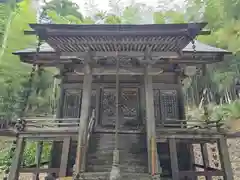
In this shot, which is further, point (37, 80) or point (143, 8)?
point (143, 8)

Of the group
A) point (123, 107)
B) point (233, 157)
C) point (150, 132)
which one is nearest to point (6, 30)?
point (123, 107)

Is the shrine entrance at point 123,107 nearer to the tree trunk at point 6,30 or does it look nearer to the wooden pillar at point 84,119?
the wooden pillar at point 84,119

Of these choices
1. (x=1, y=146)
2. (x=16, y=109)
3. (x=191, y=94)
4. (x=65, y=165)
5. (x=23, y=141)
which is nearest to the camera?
(x=65, y=165)

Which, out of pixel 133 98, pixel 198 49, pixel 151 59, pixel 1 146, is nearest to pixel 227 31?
pixel 198 49

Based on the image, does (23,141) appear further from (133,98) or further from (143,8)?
(143,8)

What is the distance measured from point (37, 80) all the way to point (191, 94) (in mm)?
12719

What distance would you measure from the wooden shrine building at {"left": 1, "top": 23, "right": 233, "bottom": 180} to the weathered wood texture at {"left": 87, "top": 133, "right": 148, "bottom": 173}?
2cm

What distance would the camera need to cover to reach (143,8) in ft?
120

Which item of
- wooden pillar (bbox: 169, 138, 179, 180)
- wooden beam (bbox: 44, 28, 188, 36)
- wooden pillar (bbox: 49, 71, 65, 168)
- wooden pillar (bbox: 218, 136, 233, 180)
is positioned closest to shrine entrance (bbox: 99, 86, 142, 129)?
wooden pillar (bbox: 49, 71, 65, 168)

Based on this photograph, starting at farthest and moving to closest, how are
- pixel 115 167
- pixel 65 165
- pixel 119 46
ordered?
pixel 65 165 < pixel 119 46 < pixel 115 167

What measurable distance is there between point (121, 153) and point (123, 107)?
6.87 ft

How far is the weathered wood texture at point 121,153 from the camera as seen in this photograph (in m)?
5.54

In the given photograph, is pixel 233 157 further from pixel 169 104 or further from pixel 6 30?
pixel 6 30

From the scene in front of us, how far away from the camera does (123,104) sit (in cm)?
795
